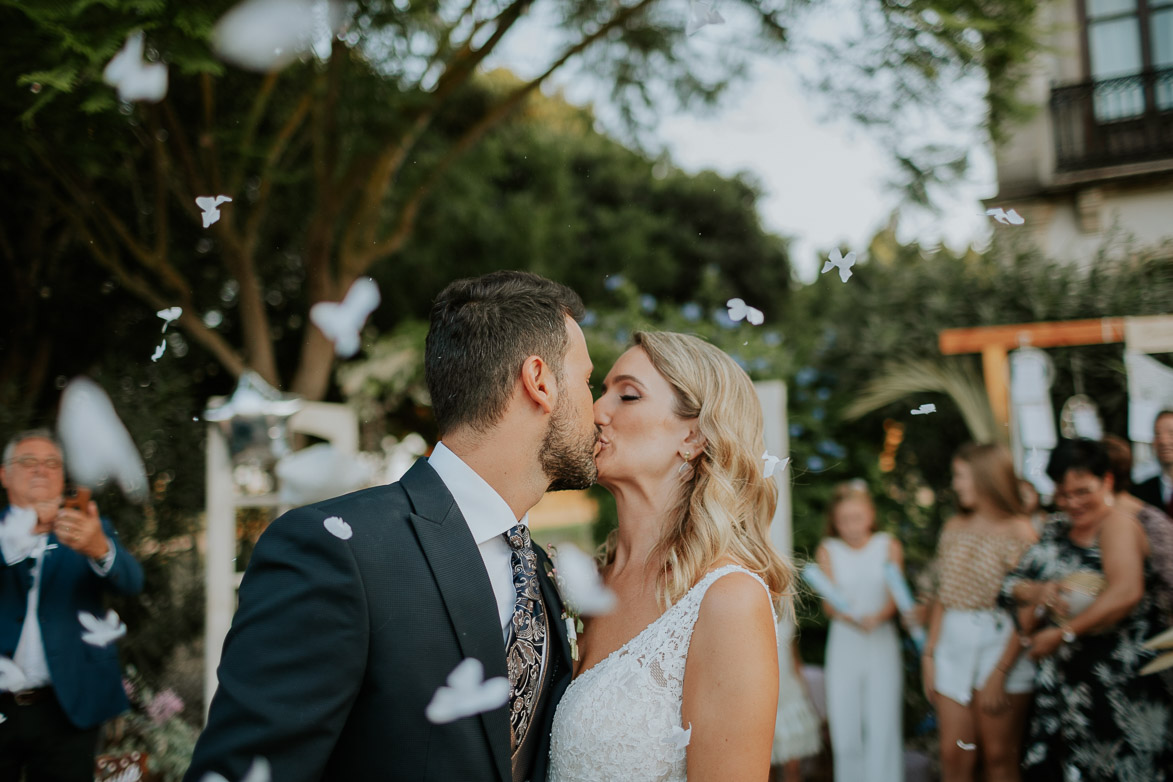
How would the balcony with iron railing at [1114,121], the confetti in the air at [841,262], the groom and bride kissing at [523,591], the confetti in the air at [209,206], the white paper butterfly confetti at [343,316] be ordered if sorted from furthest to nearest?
1. the balcony with iron railing at [1114,121]
2. the white paper butterfly confetti at [343,316]
3. the confetti in the air at [209,206]
4. the confetti in the air at [841,262]
5. the groom and bride kissing at [523,591]

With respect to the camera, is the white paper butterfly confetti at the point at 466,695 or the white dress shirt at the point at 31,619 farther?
the white dress shirt at the point at 31,619

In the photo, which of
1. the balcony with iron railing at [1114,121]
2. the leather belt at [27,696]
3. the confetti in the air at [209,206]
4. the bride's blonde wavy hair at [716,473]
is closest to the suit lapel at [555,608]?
the bride's blonde wavy hair at [716,473]

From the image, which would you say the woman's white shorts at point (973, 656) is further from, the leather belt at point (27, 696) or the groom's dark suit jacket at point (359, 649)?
the leather belt at point (27, 696)

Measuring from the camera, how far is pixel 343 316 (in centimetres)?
659

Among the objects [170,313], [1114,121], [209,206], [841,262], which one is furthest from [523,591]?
[1114,121]

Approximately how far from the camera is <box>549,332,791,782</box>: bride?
1.78m

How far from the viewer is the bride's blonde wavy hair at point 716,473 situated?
2156 mm

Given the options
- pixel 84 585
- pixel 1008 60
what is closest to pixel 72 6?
pixel 84 585

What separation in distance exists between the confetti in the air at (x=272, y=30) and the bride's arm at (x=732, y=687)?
289cm

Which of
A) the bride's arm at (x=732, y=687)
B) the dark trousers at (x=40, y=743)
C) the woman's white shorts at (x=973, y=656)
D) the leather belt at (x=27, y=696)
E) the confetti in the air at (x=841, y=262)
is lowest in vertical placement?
the woman's white shorts at (x=973, y=656)

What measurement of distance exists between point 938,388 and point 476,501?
5.93m

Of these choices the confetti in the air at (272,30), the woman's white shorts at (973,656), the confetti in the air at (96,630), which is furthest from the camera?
the woman's white shorts at (973,656)

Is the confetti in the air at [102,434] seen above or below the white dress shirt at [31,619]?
above

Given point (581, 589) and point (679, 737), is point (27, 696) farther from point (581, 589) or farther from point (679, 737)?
point (679, 737)
